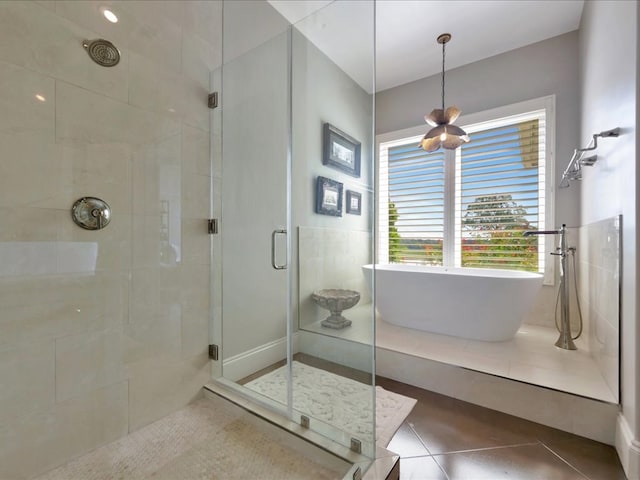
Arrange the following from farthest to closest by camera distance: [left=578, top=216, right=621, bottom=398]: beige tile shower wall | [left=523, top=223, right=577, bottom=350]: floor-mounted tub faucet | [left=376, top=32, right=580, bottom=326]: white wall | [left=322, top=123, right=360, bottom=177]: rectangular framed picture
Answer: [left=376, top=32, right=580, bottom=326]: white wall → [left=523, top=223, right=577, bottom=350]: floor-mounted tub faucet → [left=322, top=123, right=360, bottom=177]: rectangular framed picture → [left=578, top=216, right=621, bottom=398]: beige tile shower wall

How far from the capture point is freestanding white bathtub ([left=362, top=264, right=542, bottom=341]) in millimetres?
2242

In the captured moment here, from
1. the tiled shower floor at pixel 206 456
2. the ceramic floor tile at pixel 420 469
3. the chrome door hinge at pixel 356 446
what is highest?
the chrome door hinge at pixel 356 446

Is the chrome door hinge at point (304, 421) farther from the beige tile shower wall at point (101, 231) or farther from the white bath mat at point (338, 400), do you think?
the beige tile shower wall at point (101, 231)

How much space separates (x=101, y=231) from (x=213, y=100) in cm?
102

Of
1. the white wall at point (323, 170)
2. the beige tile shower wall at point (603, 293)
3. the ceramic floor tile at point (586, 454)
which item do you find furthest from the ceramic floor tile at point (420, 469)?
the beige tile shower wall at point (603, 293)

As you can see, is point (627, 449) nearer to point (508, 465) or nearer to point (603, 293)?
point (508, 465)

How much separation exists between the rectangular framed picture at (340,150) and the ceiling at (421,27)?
11.9 inches

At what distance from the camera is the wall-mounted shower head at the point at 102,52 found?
52.6 inches

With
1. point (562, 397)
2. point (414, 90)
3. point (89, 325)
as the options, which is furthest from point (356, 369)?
point (414, 90)

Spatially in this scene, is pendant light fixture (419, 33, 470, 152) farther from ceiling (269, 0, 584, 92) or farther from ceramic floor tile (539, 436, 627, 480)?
ceramic floor tile (539, 436, 627, 480)

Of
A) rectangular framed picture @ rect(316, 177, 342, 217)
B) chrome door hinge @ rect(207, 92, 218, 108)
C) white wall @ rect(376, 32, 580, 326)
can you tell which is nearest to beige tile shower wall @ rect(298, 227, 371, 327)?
A: rectangular framed picture @ rect(316, 177, 342, 217)

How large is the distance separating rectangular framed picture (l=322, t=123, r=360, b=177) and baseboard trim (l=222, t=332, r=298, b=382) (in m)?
1.11

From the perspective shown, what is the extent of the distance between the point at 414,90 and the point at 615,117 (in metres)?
2.23

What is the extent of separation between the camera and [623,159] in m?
1.45
